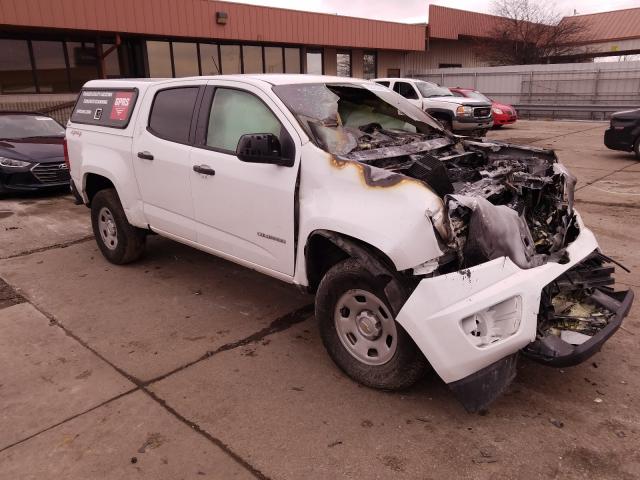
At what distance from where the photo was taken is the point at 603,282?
3.57 m

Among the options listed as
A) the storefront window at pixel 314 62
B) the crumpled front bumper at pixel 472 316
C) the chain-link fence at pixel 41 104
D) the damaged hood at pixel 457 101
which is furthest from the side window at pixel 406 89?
the crumpled front bumper at pixel 472 316

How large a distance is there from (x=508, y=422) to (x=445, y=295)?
2.88 feet

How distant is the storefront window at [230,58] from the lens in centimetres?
2122

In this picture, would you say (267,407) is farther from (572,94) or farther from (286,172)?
(572,94)

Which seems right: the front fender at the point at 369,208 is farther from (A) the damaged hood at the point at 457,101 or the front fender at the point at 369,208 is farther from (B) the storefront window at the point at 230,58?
(B) the storefront window at the point at 230,58

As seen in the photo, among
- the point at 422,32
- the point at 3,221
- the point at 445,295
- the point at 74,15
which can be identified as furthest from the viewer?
Answer: the point at 422,32

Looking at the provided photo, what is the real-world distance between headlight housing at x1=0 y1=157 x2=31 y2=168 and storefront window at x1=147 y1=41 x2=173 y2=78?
453 inches

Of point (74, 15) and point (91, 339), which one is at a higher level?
point (74, 15)

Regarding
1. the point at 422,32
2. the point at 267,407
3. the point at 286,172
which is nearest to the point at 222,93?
the point at 286,172

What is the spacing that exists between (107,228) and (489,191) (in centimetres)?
409

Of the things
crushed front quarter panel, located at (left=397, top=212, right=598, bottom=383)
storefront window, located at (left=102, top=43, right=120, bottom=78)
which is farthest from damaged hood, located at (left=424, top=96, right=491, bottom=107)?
crushed front quarter panel, located at (left=397, top=212, right=598, bottom=383)

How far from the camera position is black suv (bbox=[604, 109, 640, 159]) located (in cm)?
1117

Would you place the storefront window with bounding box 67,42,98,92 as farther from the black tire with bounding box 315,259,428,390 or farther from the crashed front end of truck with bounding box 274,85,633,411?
the black tire with bounding box 315,259,428,390

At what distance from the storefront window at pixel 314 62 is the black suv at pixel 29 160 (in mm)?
16330
